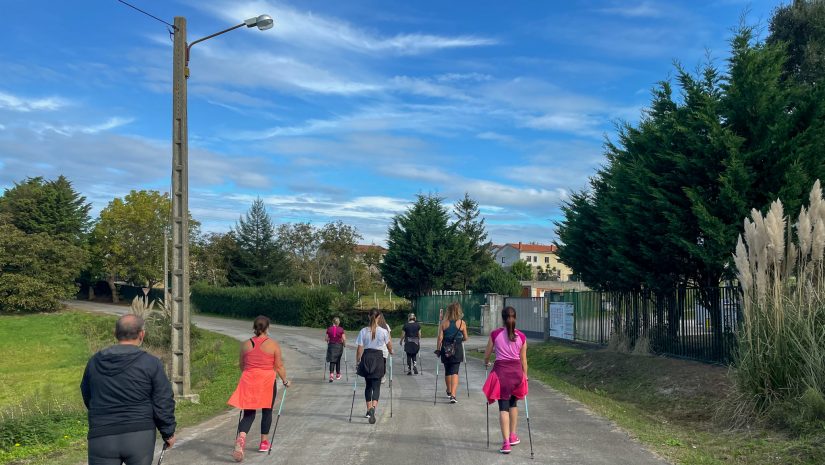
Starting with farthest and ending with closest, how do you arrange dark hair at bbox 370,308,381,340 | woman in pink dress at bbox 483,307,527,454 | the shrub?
1. dark hair at bbox 370,308,381,340
2. the shrub
3. woman in pink dress at bbox 483,307,527,454

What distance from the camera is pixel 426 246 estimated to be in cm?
4297

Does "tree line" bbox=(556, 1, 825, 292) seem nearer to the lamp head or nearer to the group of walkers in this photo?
the group of walkers

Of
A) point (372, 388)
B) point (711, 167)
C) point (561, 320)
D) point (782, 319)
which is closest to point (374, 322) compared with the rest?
point (372, 388)

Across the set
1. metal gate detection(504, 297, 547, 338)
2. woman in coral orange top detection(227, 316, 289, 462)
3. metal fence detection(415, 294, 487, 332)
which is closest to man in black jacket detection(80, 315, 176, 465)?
woman in coral orange top detection(227, 316, 289, 462)

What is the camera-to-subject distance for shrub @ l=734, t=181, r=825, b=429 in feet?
28.6

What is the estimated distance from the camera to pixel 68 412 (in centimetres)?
1088

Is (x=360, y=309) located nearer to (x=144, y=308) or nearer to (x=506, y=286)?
(x=506, y=286)

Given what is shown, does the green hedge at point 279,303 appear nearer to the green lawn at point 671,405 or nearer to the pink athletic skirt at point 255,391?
the green lawn at point 671,405

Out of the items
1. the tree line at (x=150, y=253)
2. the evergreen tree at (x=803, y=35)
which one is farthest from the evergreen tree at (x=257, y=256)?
the evergreen tree at (x=803, y=35)

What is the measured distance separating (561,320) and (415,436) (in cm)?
1725

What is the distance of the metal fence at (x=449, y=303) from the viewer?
126ft

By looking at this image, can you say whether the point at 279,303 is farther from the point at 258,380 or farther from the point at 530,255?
the point at 530,255

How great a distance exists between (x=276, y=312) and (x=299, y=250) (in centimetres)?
2293

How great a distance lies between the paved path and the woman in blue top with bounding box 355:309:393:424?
0.37 metres
